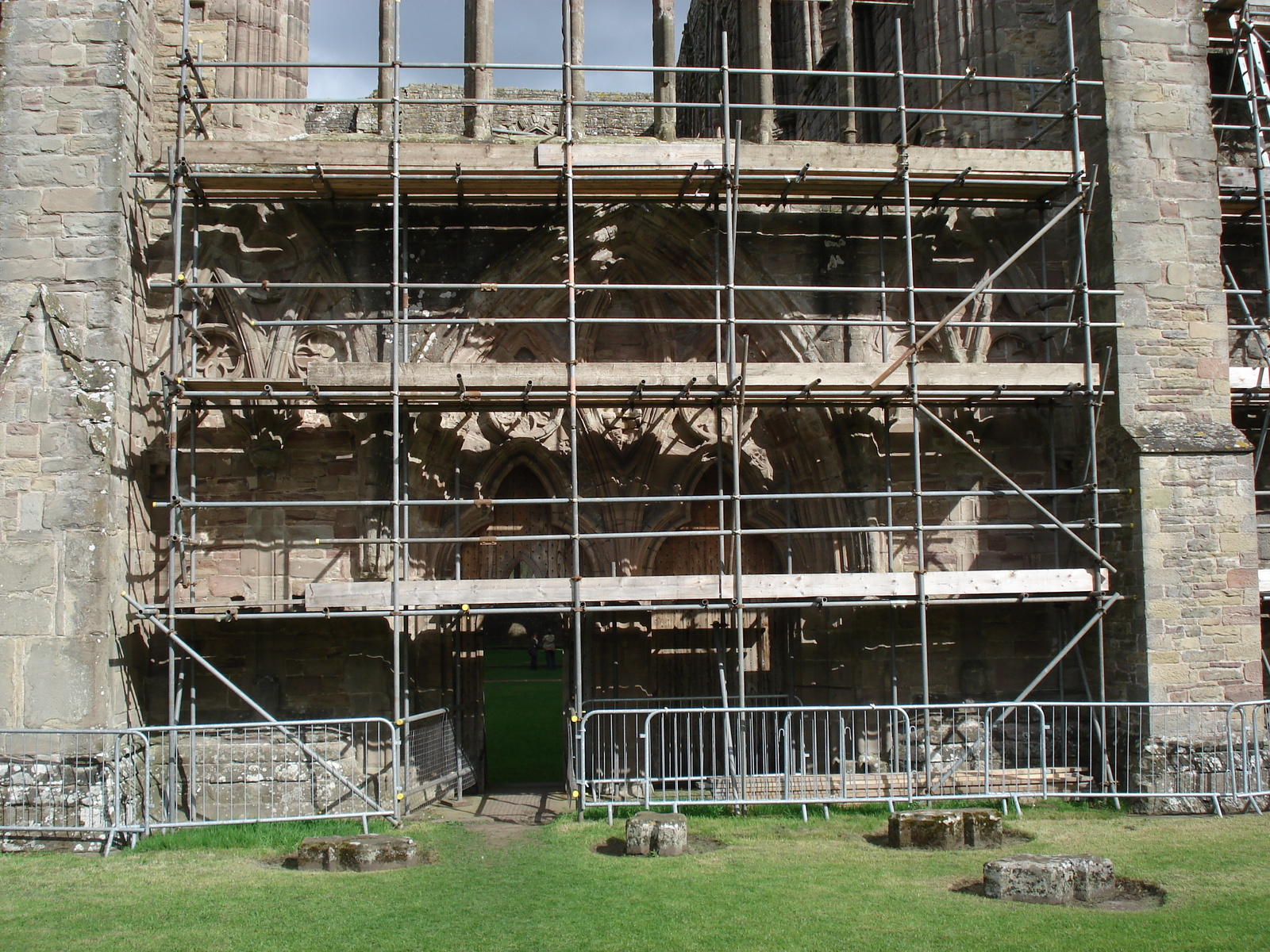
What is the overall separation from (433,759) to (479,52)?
6.30 m

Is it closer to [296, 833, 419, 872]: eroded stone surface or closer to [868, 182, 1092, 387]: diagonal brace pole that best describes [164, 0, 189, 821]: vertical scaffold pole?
[296, 833, 419, 872]: eroded stone surface

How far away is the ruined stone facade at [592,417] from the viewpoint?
28.6 ft

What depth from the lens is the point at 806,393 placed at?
927 cm

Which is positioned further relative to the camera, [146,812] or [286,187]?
[286,187]

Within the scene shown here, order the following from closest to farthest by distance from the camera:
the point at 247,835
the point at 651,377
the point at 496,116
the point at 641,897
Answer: the point at 641,897 → the point at 247,835 → the point at 651,377 → the point at 496,116

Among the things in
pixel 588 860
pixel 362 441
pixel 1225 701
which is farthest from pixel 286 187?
pixel 1225 701

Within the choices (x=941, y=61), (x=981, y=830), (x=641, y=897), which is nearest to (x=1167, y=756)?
(x=981, y=830)

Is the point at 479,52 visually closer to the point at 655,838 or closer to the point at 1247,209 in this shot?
the point at 655,838

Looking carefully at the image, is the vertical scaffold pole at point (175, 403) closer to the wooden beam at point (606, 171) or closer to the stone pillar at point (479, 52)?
the wooden beam at point (606, 171)

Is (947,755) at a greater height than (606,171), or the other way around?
(606,171)

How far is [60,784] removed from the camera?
8.12 metres

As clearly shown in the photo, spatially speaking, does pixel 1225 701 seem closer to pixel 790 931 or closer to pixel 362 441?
pixel 790 931

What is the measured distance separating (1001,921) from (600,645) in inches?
206

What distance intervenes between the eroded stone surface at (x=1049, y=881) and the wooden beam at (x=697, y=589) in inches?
124
